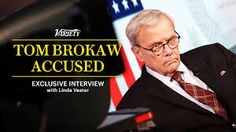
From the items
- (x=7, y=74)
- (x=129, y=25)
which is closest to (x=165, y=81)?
(x=129, y=25)

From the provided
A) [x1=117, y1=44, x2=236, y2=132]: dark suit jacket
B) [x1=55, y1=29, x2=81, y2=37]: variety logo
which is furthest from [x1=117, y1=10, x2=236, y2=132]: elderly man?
[x1=55, y1=29, x2=81, y2=37]: variety logo

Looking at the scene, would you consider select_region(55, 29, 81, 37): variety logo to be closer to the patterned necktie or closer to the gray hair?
the gray hair

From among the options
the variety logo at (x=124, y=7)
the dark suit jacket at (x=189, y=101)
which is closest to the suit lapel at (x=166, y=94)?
the dark suit jacket at (x=189, y=101)

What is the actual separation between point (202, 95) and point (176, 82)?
139 millimetres

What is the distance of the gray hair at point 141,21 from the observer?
2.07 m

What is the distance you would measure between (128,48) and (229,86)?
533mm

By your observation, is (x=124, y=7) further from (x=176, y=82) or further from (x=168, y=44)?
(x=176, y=82)

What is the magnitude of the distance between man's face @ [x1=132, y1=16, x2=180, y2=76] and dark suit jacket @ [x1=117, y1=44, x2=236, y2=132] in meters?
0.05

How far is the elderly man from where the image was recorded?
6.70 feet

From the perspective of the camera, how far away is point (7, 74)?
1.54 meters

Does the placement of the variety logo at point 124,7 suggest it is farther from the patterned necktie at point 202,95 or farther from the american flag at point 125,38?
the patterned necktie at point 202,95

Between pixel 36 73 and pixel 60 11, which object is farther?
pixel 36 73

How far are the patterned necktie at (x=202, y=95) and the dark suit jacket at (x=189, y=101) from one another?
0.08ft

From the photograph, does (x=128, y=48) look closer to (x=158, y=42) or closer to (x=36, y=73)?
(x=158, y=42)
